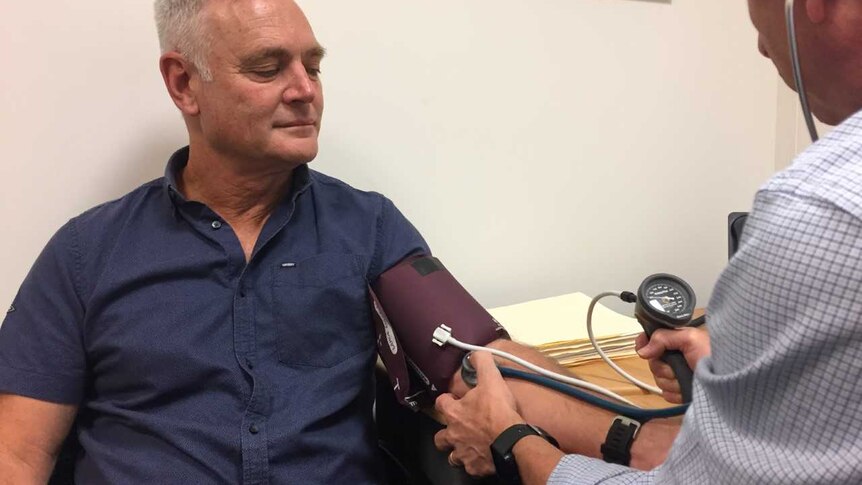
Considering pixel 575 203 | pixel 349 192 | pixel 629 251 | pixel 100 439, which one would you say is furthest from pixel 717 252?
pixel 100 439

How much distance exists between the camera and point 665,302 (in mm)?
929

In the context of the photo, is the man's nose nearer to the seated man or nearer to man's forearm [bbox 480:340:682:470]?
the seated man

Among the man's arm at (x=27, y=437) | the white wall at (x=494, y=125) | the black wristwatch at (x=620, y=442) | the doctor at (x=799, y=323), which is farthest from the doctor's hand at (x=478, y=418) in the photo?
the man's arm at (x=27, y=437)

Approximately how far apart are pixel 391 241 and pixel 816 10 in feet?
2.61

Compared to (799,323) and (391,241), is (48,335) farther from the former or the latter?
(799,323)

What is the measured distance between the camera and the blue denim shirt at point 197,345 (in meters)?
1.00

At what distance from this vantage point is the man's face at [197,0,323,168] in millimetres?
1066

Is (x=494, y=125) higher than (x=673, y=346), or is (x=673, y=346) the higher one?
(x=494, y=125)

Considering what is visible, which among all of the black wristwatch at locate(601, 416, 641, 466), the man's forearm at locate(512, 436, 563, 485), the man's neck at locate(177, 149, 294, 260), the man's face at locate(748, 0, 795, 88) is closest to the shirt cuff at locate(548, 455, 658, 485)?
the man's forearm at locate(512, 436, 563, 485)

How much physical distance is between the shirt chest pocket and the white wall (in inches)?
12.9

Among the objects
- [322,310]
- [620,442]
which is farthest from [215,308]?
[620,442]

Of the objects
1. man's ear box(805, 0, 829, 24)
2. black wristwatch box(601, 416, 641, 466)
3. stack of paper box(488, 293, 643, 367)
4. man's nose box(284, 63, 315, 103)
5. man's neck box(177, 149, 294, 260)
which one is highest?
man's ear box(805, 0, 829, 24)

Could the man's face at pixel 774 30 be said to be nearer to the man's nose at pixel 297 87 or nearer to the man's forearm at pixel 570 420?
the man's forearm at pixel 570 420

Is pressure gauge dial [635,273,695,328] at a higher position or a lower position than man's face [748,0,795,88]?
lower
